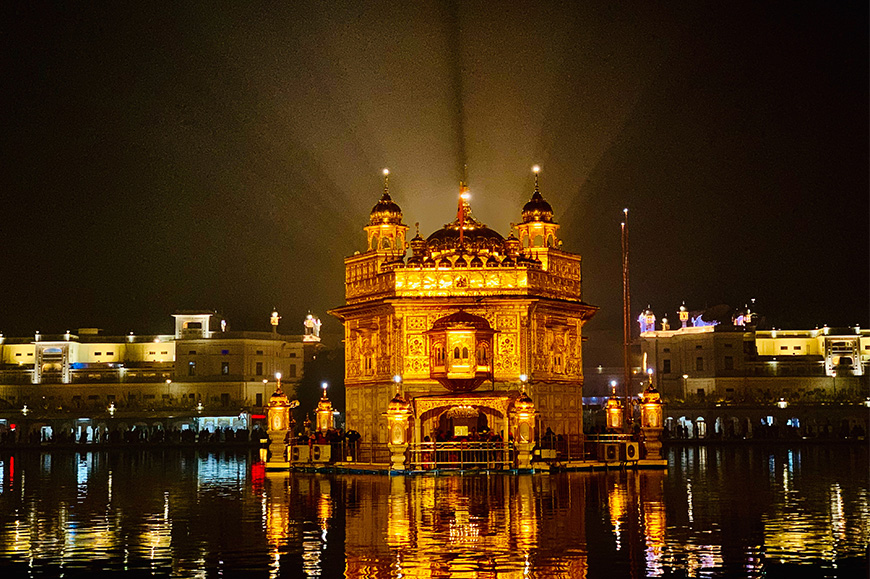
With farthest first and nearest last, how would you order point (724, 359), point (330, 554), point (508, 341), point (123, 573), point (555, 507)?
point (724, 359) → point (508, 341) → point (555, 507) → point (330, 554) → point (123, 573)

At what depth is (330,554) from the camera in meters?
16.6

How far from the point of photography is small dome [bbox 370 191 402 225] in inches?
1857

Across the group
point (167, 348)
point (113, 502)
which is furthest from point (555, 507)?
point (167, 348)

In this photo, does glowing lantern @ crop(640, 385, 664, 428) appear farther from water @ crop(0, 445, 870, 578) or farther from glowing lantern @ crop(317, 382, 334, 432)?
glowing lantern @ crop(317, 382, 334, 432)

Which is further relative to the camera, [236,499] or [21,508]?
[236,499]

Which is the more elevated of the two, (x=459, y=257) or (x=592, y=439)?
(x=459, y=257)

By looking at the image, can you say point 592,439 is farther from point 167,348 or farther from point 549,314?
Answer: point 167,348

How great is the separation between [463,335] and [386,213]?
35.7ft

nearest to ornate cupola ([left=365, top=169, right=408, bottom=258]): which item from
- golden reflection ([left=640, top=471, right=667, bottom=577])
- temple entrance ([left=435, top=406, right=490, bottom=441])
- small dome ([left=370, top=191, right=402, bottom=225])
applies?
small dome ([left=370, top=191, right=402, bottom=225])

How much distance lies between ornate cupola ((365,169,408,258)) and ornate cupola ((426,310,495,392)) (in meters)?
9.27

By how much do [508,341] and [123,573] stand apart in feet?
84.9

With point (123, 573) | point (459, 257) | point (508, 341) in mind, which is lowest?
point (123, 573)

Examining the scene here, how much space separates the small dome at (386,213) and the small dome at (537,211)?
510cm

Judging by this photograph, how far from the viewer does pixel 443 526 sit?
19.8m
